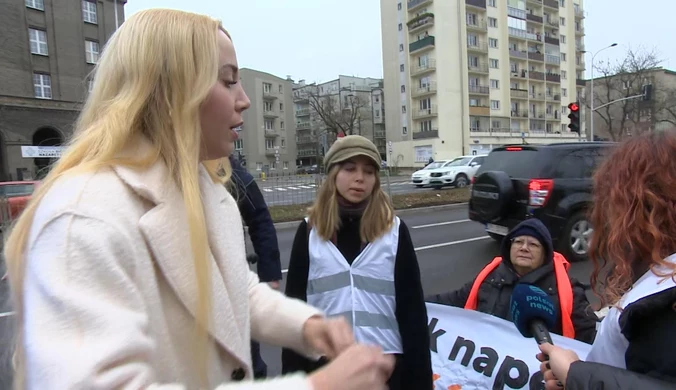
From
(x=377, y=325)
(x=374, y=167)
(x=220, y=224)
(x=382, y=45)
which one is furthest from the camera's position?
(x=382, y=45)

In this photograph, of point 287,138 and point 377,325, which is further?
point 287,138

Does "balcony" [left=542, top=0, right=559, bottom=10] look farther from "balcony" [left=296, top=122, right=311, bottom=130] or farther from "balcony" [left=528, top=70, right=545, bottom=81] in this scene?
"balcony" [left=296, top=122, right=311, bottom=130]

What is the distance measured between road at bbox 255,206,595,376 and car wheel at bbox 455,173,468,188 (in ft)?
32.5

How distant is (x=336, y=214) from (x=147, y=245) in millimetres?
1553

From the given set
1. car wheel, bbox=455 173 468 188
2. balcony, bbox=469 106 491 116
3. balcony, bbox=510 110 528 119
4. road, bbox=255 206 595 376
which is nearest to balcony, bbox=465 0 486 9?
balcony, bbox=469 106 491 116

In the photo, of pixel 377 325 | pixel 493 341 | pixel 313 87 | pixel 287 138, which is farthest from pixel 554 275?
pixel 313 87

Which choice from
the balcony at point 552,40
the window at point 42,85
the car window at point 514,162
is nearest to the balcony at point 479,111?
the balcony at point 552,40

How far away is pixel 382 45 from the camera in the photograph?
57562mm

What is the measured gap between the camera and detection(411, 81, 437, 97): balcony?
51116 millimetres

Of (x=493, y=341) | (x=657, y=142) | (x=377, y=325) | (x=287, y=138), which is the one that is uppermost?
(x=287, y=138)

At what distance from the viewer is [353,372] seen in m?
0.89

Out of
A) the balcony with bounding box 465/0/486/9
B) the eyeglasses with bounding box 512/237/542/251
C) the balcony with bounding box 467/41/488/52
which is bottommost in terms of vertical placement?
the eyeglasses with bounding box 512/237/542/251

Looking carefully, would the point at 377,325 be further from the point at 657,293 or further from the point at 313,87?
the point at 313,87

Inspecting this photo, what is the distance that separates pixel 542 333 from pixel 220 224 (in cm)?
123
